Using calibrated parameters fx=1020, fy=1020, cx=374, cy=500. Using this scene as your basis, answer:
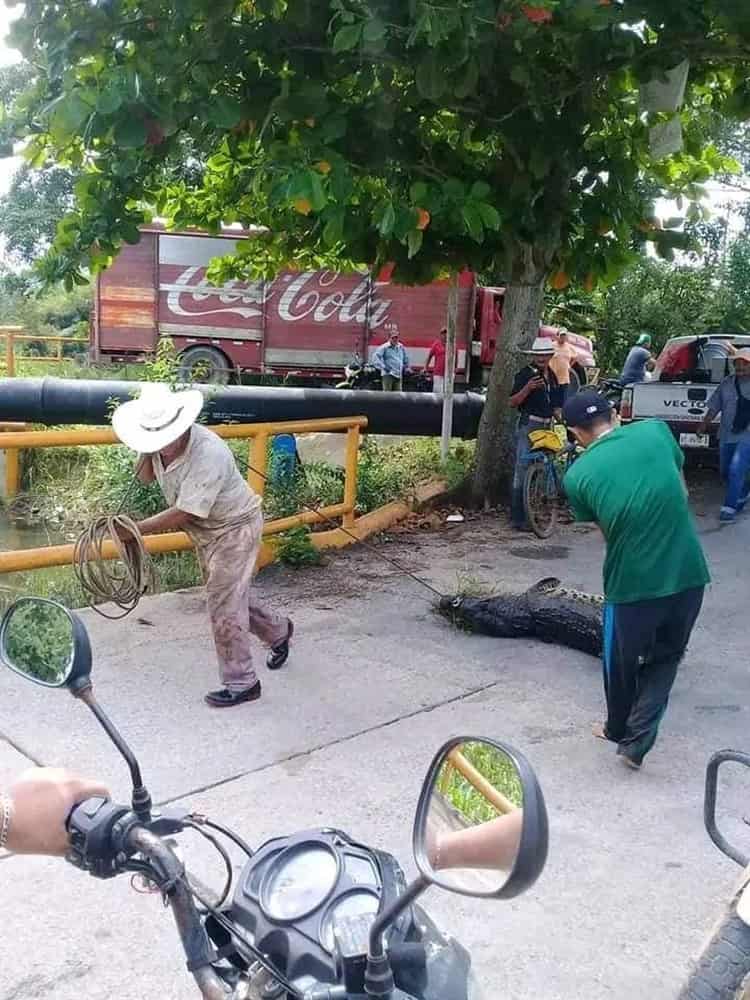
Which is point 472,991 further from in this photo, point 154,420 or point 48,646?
point 154,420

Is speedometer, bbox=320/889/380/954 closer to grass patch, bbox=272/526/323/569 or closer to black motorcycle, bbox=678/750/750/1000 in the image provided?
black motorcycle, bbox=678/750/750/1000

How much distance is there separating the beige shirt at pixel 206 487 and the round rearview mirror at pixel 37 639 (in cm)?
247

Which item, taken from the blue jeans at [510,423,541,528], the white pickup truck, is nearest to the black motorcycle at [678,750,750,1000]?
the blue jeans at [510,423,541,528]

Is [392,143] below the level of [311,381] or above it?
above

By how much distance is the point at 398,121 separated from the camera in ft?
23.7

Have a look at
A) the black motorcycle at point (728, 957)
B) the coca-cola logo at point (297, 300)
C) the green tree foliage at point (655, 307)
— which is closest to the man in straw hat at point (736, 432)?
the black motorcycle at point (728, 957)

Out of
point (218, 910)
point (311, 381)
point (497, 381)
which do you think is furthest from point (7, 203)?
point (218, 910)

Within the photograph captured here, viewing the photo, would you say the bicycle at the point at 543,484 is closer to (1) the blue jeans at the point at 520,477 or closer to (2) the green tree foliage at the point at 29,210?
(1) the blue jeans at the point at 520,477

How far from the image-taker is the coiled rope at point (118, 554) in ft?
15.8

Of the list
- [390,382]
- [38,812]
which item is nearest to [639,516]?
[38,812]

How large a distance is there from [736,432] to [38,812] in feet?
29.7

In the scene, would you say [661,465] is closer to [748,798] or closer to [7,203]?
[748,798]

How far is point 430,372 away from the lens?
1872 centimetres

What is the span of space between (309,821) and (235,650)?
4.26 ft
